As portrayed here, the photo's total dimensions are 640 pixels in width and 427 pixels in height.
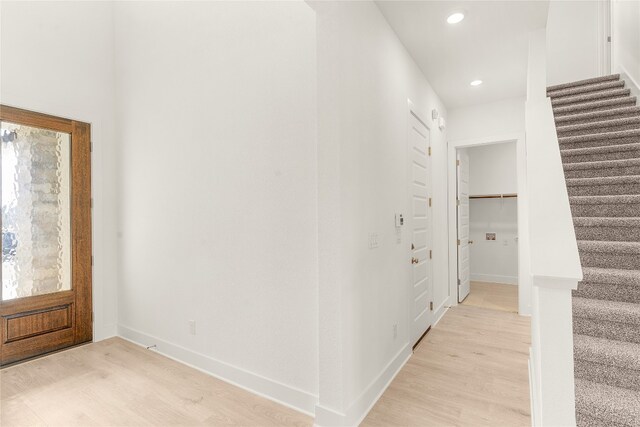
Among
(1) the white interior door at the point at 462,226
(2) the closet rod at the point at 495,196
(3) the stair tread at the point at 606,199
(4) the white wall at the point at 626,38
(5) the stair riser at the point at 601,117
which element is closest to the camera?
(3) the stair tread at the point at 606,199

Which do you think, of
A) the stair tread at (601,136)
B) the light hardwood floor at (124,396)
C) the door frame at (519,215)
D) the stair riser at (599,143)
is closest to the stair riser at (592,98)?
the door frame at (519,215)

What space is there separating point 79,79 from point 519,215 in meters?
5.40

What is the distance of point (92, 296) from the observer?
3492mm

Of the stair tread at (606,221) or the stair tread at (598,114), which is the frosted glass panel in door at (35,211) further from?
the stair tread at (598,114)

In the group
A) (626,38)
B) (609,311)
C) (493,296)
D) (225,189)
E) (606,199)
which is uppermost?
(626,38)

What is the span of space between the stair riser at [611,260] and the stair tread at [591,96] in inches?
90.7

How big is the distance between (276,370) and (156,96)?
2787 millimetres

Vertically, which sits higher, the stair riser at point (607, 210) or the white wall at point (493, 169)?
the white wall at point (493, 169)

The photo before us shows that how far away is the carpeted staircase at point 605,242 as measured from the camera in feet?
5.10

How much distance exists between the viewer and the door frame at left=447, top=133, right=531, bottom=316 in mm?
4121

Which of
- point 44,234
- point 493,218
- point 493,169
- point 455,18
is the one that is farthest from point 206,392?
point 493,169

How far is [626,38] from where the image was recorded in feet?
12.1

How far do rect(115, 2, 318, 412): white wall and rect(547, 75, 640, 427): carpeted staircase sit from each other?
4.93 ft

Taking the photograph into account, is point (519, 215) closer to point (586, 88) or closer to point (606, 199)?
point (586, 88)
